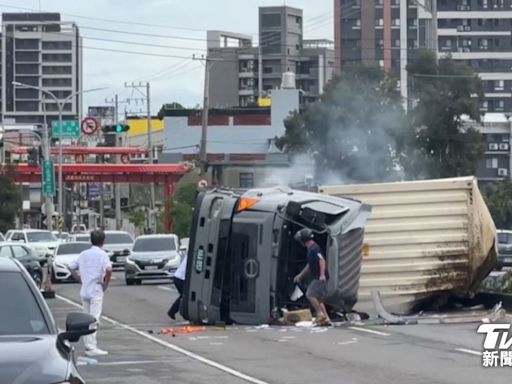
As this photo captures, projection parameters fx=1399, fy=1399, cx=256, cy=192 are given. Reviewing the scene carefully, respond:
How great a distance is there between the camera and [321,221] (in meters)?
23.1

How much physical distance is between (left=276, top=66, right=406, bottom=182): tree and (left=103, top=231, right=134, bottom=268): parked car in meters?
7.58

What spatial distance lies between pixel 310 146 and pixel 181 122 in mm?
39124

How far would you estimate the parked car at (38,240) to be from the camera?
52969mm

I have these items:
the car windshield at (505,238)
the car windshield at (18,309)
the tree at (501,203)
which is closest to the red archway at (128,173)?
the tree at (501,203)

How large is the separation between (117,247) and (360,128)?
1101 centimetres

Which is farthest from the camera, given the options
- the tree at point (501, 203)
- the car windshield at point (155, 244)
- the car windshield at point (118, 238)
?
the tree at point (501, 203)

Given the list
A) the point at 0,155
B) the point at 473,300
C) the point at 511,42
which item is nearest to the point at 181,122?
the point at 0,155

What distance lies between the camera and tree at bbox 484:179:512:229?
66750 mm

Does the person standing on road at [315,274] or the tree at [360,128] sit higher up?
the tree at [360,128]

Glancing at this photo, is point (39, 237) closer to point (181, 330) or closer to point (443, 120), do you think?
point (443, 120)

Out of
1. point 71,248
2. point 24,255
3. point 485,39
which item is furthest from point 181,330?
point 485,39

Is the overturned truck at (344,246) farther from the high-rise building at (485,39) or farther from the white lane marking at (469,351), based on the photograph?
the high-rise building at (485,39)

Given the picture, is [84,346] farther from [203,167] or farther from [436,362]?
[203,167]

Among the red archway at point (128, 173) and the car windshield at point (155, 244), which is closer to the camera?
the car windshield at point (155, 244)
